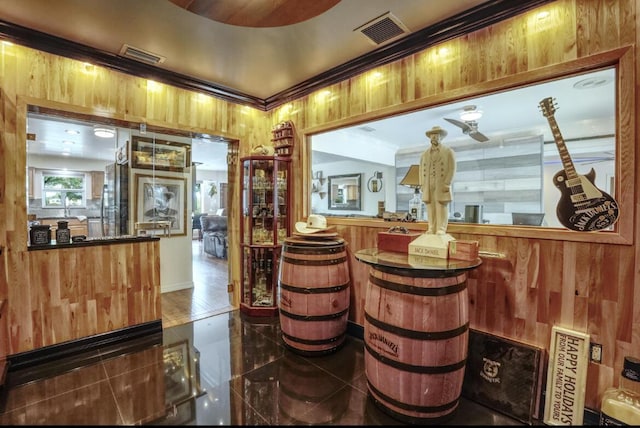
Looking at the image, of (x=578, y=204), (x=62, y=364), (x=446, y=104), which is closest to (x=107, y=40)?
(x=62, y=364)

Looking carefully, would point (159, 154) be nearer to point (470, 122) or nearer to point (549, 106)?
point (470, 122)

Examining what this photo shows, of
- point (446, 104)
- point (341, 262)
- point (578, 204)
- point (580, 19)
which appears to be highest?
point (580, 19)

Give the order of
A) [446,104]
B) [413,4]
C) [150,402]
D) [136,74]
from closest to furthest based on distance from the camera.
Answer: [150,402] < [413,4] < [446,104] < [136,74]

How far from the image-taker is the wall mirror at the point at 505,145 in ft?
5.65

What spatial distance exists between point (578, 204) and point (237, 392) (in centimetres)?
249

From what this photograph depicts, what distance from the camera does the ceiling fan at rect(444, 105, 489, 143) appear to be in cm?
240

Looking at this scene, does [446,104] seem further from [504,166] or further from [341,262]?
[341,262]

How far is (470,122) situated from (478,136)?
177mm

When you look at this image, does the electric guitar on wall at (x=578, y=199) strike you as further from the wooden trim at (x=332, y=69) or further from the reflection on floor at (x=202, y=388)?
the reflection on floor at (x=202, y=388)

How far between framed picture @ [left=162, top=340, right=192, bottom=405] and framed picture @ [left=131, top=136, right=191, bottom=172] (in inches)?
91.3

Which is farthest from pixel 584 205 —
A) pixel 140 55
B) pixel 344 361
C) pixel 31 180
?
pixel 31 180

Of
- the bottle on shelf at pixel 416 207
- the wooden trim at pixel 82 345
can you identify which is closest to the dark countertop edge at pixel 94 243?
the wooden trim at pixel 82 345

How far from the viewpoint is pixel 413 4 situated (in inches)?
77.4

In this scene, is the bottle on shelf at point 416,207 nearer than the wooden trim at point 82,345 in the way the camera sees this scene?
No
